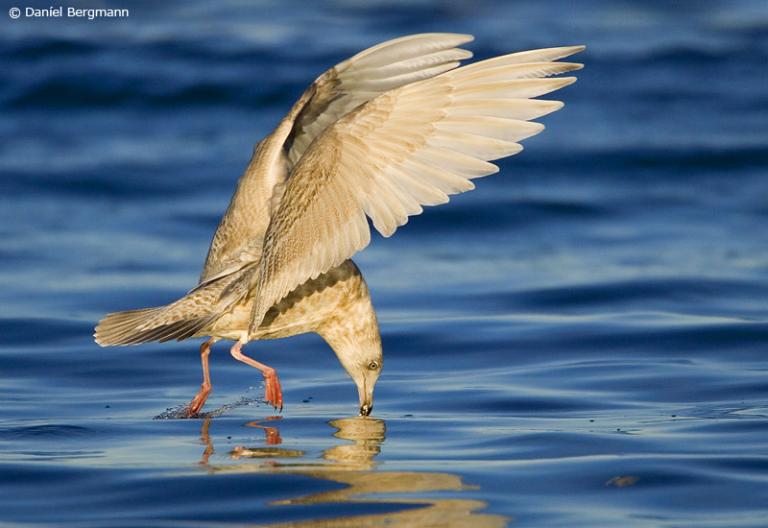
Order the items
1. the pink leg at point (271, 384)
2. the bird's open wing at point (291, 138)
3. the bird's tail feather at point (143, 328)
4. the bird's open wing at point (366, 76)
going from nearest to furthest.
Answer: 1. the bird's open wing at point (366, 76)
2. the bird's tail feather at point (143, 328)
3. the bird's open wing at point (291, 138)
4. the pink leg at point (271, 384)

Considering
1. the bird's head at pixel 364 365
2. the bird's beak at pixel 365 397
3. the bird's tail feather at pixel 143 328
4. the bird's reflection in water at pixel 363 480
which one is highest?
the bird's tail feather at pixel 143 328

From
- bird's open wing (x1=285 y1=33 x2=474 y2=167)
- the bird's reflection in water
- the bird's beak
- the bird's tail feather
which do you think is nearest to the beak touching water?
the bird's beak

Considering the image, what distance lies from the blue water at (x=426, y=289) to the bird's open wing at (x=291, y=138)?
0.77 meters

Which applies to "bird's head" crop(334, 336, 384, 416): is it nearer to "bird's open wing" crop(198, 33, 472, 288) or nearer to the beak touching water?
the beak touching water

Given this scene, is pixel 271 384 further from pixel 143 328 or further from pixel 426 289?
pixel 426 289

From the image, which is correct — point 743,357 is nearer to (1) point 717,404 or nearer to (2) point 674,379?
(2) point 674,379

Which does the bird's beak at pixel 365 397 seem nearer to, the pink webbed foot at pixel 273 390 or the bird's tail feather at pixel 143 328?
the pink webbed foot at pixel 273 390

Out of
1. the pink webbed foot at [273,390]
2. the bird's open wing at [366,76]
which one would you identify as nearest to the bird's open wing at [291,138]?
the bird's open wing at [366,76]

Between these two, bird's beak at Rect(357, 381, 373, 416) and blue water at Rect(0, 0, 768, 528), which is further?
bird's beak at Rect(357, 381, 373, 416)

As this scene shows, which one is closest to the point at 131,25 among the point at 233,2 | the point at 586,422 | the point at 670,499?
the point at 233,2

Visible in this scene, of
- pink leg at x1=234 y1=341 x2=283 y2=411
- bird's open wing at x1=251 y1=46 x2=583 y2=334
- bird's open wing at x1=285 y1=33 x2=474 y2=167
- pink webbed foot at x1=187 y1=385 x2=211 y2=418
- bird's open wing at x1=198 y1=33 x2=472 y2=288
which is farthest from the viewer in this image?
pink webbed foot at x1=187 y1=385 x2=211 y2=418

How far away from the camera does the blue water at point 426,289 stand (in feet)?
16.5

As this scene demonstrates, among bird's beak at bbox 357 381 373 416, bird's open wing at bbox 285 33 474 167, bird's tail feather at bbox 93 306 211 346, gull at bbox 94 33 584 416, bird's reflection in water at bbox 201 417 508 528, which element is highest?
bird's open wing at bbox 285 33 474 167

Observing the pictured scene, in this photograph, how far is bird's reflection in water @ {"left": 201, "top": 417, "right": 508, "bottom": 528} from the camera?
454 cm
